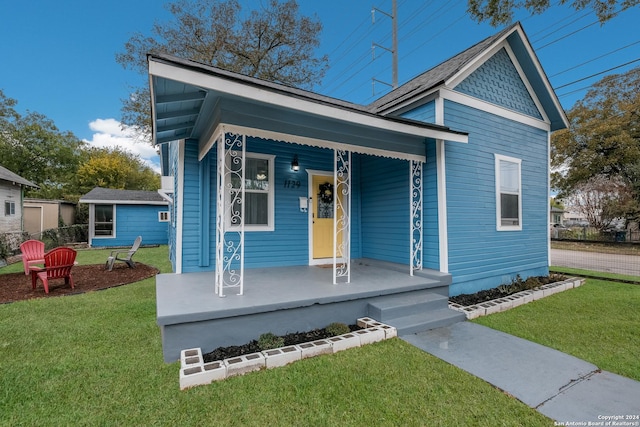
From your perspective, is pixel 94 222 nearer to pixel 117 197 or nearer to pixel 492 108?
pixel 117 197

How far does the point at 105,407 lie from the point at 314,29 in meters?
17.1

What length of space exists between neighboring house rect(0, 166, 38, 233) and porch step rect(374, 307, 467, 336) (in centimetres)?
1507

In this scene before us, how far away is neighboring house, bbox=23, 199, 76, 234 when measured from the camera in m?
15.2

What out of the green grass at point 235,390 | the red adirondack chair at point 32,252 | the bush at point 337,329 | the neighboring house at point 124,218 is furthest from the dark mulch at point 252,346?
the neighboring house at point 124,218

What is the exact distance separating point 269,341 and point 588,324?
170 inches

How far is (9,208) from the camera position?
40.2 feet

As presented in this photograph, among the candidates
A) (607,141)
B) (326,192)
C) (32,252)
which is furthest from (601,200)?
(32,252)

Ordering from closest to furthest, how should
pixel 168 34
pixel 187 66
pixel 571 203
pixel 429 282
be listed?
1. pixel 187 66
2. pixel 429 282
3. pixel 168 34
4. pixel 571 203

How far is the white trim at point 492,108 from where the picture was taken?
5.49 meters

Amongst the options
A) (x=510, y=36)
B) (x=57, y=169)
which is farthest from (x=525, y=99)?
(x=57, y=169)

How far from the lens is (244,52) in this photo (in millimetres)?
14844

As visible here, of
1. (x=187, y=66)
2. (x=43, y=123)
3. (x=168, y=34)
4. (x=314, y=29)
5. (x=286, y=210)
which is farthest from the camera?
(x=43, y=123)

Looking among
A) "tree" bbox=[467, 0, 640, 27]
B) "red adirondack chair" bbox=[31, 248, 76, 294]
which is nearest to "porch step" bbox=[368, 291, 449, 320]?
"tree" bbox=[467, 0, 640, 27]

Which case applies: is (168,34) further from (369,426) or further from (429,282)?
(369,426)
